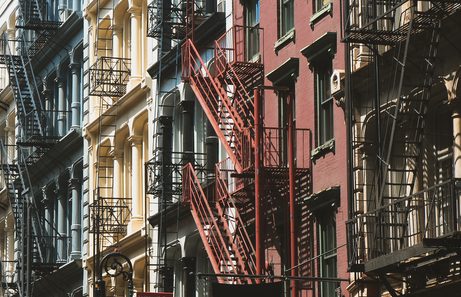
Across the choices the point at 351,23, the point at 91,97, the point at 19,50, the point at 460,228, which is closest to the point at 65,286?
the point at 91,97

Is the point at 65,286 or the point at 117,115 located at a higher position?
the point at 117,115

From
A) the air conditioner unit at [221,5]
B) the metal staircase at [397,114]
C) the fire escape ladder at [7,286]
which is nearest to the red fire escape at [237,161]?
the air conditioner unit at [221,5]

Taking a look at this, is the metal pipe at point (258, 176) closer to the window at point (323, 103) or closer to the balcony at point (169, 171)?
the window at point (323, 103)

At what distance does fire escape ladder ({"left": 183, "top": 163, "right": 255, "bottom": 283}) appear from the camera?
85.4 feet

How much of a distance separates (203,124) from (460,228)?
16.5m

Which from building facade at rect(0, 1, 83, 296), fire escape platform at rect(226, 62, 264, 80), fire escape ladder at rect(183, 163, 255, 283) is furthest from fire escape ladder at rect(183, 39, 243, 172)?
building facade at rect(0, 1, 83, 296)

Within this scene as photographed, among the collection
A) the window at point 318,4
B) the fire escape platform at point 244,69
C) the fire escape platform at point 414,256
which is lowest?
the fire escape platform at point 414,256

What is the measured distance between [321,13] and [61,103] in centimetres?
2314

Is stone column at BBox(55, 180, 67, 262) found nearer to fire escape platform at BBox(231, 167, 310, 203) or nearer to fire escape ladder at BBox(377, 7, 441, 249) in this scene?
fire escape platform at BBox(231, 167, 310, 203)

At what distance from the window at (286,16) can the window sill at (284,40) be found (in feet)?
0.93

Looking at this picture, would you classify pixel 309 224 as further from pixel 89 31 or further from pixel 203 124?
pixel 89 31

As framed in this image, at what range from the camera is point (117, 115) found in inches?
1515

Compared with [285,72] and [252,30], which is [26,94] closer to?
[252,30]

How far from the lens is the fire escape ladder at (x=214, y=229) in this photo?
26016 mm
